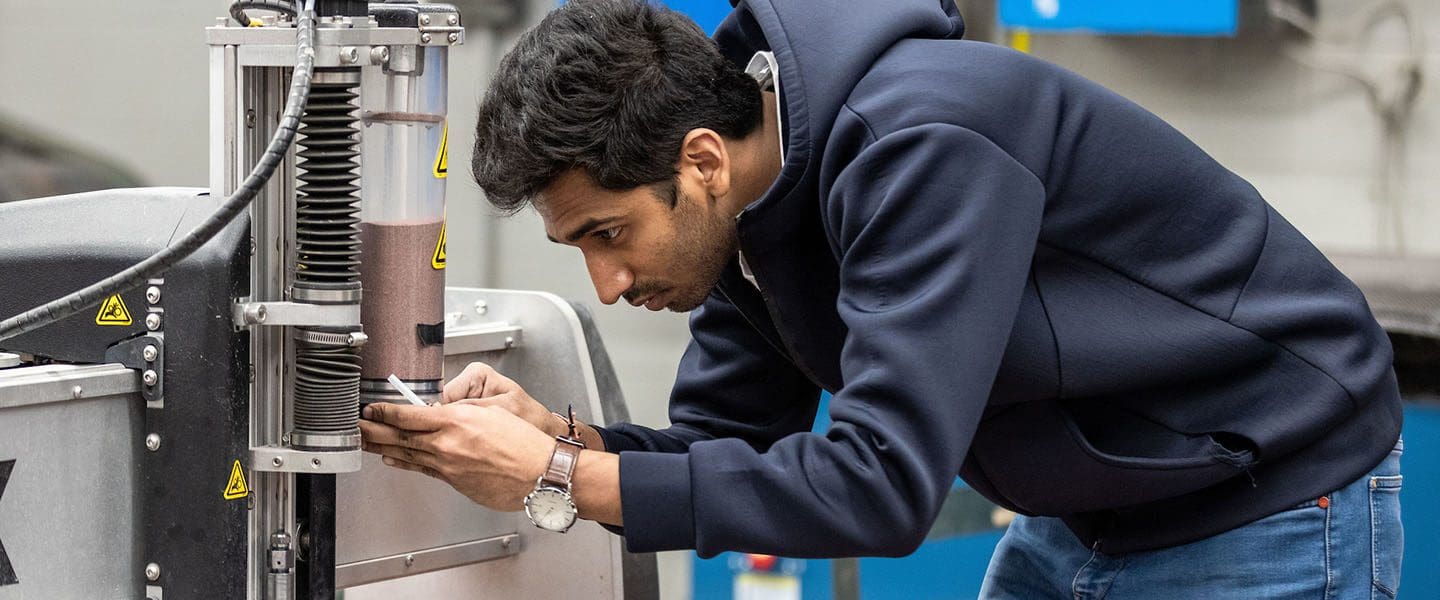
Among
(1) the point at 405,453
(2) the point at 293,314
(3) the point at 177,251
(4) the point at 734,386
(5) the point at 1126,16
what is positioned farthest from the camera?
(5) the point at 1126,16

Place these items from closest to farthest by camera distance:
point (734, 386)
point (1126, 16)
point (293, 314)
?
point (293, 314) < point (734, 386) < point (1126, 16)

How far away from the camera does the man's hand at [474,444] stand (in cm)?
173

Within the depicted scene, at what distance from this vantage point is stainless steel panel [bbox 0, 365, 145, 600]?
1.66 metres

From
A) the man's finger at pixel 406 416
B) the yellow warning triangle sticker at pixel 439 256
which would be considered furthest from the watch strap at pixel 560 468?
the yellow warning triangle sticker at pixel 439 256

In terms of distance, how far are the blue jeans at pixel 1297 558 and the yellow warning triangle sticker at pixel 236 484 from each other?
3.34 ft

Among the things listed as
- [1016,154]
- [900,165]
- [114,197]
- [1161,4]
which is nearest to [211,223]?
[114,197]

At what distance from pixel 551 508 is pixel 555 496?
0.05ft

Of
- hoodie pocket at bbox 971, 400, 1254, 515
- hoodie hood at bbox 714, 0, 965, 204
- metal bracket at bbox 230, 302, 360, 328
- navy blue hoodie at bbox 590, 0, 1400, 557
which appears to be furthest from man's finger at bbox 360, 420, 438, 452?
hoodie pocket at bbox 971, 400, 1254, 515

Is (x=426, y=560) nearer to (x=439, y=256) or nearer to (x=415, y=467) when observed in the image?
(x=415, y=467)

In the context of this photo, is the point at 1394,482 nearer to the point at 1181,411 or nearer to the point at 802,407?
the point at 1181,411

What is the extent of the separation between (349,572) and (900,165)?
1.04m

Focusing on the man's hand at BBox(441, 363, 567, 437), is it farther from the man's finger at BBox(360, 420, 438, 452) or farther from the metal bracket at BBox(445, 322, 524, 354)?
the metal bracket at BBox(445, 322, 524, 354)

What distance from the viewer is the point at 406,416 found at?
1768 mm

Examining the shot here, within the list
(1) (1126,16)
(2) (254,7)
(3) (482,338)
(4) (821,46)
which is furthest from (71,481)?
(1) (1126,16)
